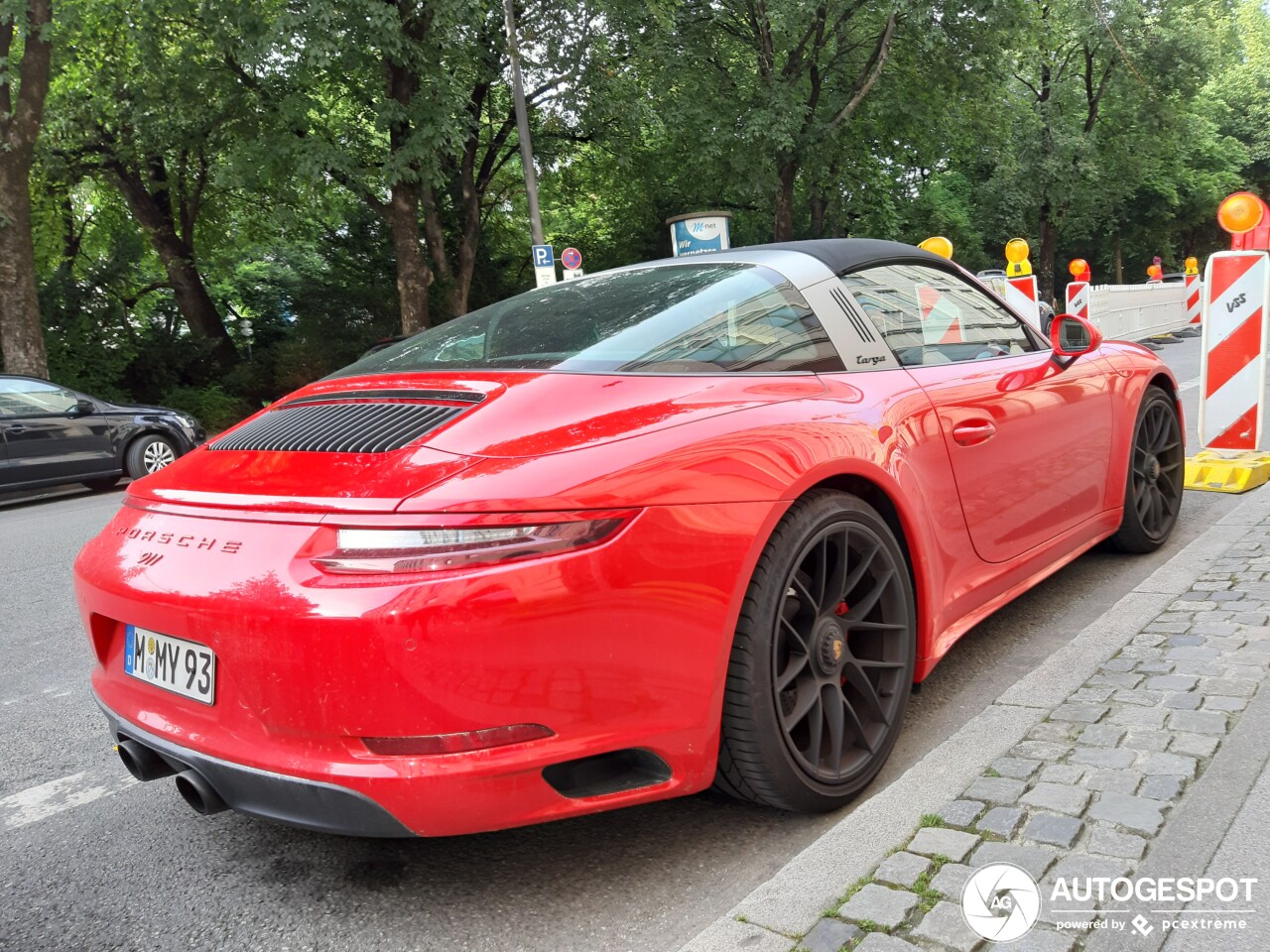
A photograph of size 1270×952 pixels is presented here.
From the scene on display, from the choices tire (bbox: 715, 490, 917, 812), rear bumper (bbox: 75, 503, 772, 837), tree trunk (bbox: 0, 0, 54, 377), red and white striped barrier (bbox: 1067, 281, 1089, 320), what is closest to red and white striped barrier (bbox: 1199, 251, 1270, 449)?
tire (bbox: 715, 490, 917, 812)

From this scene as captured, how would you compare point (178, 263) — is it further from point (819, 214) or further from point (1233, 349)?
point (1233, 349)

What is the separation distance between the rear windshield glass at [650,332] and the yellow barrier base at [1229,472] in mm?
3874

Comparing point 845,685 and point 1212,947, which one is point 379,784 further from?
point 1212,947

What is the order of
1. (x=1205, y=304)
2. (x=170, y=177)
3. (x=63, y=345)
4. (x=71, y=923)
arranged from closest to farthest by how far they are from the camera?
(x=71, y=923)
(x=1205, y=304)
(x=63, y=345)
(x=170, y=177)

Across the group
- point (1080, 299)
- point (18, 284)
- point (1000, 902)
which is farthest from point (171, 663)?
point (1080, 299)

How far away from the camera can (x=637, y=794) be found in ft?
7.08

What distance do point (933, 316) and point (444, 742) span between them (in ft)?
7.45

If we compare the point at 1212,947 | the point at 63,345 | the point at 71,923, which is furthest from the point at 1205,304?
the point at 63,345

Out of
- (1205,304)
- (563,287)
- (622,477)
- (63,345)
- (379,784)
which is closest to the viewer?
(379,784)

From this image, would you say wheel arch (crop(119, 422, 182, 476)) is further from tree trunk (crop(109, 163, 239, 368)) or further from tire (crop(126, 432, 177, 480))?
tree trunk (crop(109, 163, 239, 368))

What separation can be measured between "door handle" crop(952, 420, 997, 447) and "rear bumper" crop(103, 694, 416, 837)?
6.33 ft

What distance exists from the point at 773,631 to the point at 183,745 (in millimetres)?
1283

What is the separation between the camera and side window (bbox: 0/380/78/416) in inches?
436

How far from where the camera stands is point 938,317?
11.5 ft
